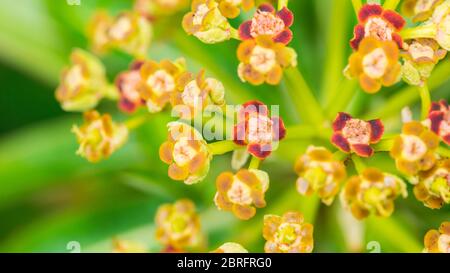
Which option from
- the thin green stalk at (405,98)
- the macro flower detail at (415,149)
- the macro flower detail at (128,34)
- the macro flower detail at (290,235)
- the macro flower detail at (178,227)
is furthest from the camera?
the macro flower detail at (128,34)

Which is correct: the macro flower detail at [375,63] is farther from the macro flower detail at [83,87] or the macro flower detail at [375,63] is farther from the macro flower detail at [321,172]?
the macro flower detail at [83,87]

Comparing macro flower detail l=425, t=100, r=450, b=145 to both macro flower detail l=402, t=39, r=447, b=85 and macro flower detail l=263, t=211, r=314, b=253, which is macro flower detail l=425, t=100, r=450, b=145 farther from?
macro flower detail l=263, t=211, r=314, b=253

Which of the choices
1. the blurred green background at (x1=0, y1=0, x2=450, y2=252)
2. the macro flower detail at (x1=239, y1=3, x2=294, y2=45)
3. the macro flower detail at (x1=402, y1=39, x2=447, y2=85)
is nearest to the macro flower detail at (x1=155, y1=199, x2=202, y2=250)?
the blurred green background at (x1=0, y1=0, x2=450, y2=252)

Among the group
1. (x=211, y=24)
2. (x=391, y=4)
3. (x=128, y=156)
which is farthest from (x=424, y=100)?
(x=128, y=156)

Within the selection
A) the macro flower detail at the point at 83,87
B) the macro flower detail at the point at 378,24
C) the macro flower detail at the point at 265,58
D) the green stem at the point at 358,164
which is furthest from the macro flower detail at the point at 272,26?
the macro flower detail at the point at 83,87

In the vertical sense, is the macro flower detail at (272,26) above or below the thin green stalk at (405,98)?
above
